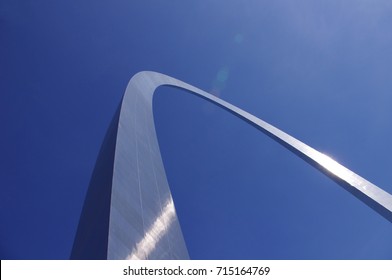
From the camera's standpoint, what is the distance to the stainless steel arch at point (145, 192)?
6.75 meters

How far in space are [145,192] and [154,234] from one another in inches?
44.9

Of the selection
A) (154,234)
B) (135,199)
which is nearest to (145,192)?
(135,199)

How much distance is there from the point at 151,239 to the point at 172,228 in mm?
1734

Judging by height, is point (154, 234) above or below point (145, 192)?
below

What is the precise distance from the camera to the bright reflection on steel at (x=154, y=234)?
672cm

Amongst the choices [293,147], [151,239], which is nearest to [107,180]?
[151,239]

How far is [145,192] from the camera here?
877 centimetres

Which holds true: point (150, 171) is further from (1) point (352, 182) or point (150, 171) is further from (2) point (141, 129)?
(1) point (352, 182)

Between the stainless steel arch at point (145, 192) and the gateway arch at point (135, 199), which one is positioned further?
the stainless steel arch at point (145, 192)

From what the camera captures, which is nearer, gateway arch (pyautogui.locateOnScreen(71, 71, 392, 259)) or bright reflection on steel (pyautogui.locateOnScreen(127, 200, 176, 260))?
gateway arch (pyautogui.locateOnScreen(71, 71, 392, 259))

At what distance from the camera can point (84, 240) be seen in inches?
298

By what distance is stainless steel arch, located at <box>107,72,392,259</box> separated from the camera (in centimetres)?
675

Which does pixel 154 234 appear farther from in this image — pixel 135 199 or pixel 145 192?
pixel 145 192

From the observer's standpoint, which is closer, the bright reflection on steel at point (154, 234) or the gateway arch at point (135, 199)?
the gateway arch at point (135, 199)
